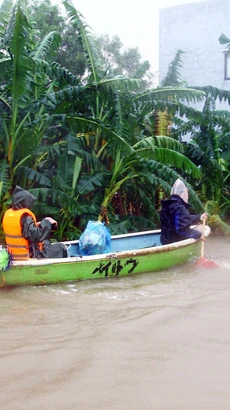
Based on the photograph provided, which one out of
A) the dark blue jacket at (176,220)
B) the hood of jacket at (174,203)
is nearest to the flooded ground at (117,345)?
the dark blue jacket at (176,220)

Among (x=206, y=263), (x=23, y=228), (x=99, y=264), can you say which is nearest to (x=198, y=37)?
(x=206, y=263)

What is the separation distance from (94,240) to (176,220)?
1455 mm

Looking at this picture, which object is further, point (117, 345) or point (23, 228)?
point (23, 228)

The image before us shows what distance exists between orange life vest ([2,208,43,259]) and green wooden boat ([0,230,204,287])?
186 mm

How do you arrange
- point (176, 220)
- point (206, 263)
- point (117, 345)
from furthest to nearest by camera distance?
point (176, 220)
point (206, 263)
point (117, 345)

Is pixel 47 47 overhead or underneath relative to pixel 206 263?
overhead

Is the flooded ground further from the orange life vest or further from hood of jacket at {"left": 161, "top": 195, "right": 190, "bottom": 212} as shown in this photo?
hood of jacket at {"left": 161, "top": 195, "right": 190, "bottom": 212}

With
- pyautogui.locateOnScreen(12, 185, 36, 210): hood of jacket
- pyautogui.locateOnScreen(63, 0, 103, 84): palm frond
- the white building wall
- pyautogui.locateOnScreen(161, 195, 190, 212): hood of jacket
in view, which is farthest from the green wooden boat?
the white building wall

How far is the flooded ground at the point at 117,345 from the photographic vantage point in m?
3.77

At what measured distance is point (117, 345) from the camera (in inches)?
187

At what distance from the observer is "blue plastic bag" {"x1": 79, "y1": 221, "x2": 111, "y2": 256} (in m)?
7.41

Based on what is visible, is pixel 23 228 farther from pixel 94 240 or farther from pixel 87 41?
pixel 87 41

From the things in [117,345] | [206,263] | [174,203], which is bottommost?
[117,345]

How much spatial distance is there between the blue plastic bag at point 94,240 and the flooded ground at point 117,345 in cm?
58
